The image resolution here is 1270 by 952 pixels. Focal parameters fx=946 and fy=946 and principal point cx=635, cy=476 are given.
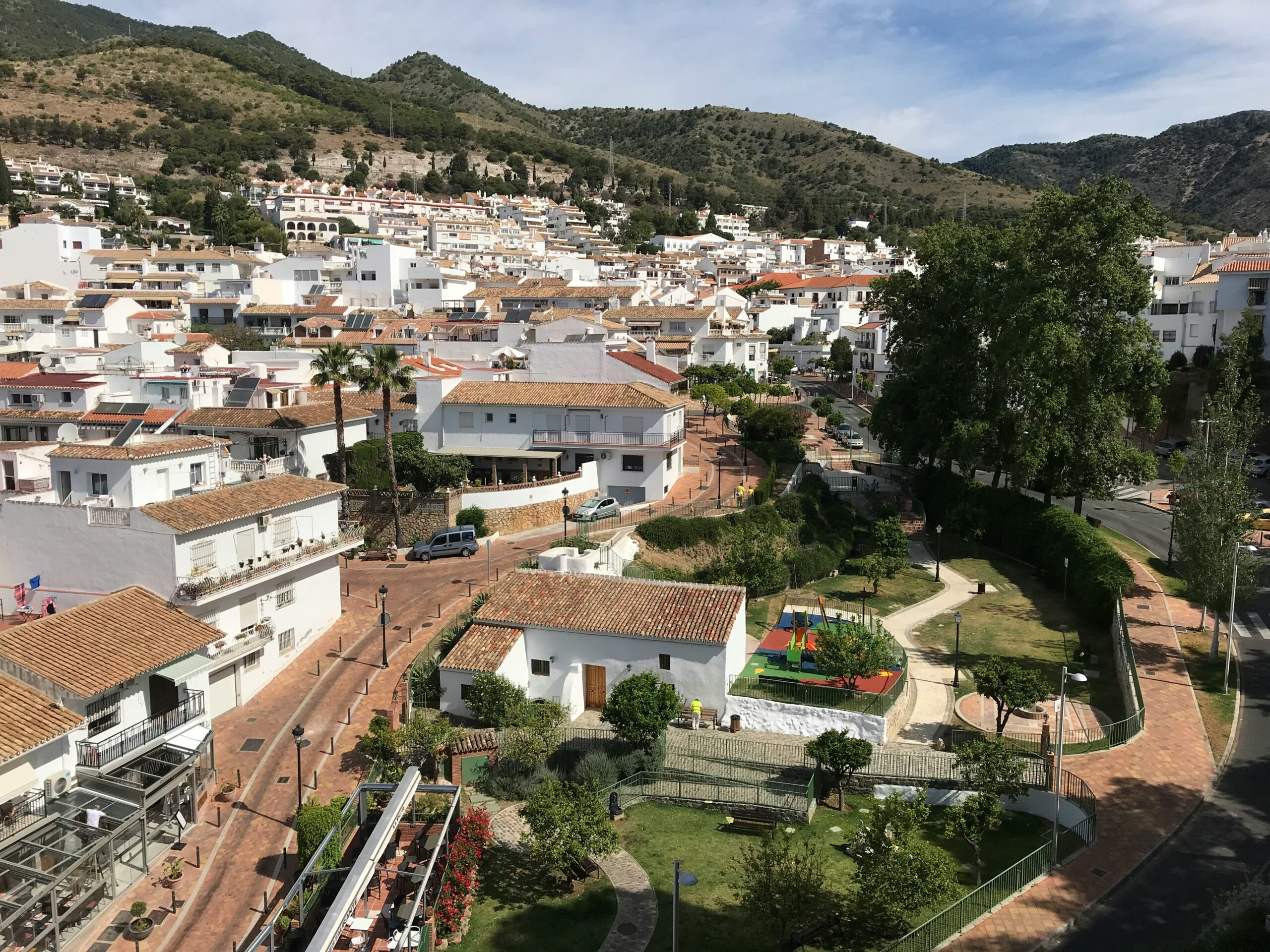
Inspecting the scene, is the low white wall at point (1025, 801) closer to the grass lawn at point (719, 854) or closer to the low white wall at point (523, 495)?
the grass lawn at point (719, 854)

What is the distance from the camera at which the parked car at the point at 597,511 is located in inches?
1766

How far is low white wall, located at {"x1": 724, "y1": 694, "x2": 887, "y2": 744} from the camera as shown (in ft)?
91.0

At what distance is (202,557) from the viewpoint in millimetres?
29156

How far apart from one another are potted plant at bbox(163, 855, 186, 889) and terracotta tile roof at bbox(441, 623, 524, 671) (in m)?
8.69

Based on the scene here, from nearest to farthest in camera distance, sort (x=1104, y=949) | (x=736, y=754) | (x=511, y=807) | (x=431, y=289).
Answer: (x=1104, y=949) < (x=511, y=807) < (x=736, y=754) < (x=431, y=289)

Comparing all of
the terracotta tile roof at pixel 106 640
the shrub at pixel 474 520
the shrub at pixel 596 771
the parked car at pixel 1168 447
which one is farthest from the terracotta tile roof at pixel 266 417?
the parked car at pixel 1168 447

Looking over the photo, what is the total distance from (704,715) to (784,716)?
2353 millimetres

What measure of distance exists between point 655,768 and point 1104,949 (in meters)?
11.7

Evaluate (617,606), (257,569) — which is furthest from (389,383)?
(617,606)

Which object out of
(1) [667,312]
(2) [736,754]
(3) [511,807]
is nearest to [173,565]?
(3) [511,807]

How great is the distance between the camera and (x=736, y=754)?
26.5m

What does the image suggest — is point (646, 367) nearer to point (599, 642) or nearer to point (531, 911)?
point (599, 642)

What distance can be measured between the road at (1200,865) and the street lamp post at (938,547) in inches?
583

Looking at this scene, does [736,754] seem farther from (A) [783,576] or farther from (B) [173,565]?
(B) [173,565]
